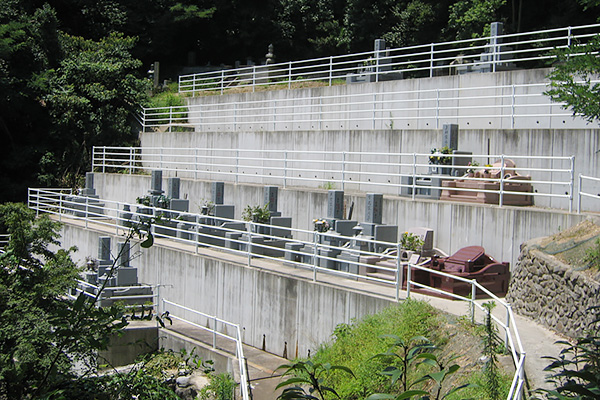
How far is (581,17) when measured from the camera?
31.7 metres

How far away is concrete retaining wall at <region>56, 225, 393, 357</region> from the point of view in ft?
42.8

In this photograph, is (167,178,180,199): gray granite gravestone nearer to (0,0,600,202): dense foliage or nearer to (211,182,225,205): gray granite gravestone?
(211,182,225,205): gray granite gravestone

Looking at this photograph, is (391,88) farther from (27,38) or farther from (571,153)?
(27,38)

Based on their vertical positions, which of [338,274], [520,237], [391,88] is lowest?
[338,274]

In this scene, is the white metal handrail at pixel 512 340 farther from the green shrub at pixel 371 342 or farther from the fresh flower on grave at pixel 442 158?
the fresh flower on grave at pixel 442 158

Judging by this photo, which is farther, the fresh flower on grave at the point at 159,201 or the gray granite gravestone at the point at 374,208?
the fresh flower on grave at the point at 159,201

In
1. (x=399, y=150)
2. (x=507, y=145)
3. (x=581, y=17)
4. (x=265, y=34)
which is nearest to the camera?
(x=507, y=145)

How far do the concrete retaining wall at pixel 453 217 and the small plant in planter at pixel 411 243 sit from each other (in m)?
0.82

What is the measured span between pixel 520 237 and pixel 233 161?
14.1 m

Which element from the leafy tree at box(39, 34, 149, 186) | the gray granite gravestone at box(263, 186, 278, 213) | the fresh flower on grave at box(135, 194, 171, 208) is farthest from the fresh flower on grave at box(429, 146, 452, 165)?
the leafy tree at box(39, 34, 149, 186)

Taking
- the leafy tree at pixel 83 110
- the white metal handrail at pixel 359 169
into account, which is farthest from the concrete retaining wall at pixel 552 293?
the leafy tree at pixel 83 110

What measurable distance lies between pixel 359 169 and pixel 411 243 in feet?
19.1

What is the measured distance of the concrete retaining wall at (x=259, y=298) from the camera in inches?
513

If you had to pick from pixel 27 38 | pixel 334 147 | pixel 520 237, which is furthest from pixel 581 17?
pixel 27 38
